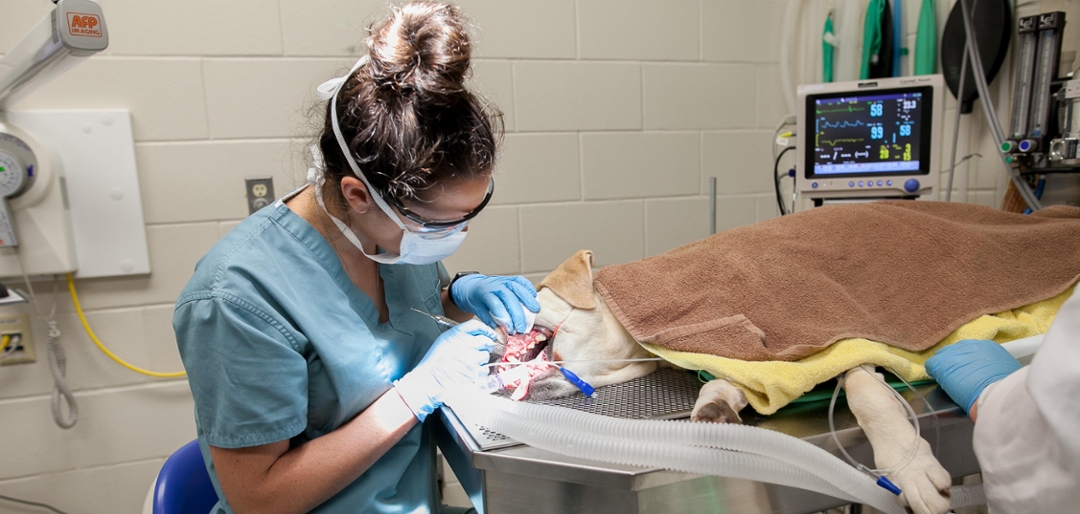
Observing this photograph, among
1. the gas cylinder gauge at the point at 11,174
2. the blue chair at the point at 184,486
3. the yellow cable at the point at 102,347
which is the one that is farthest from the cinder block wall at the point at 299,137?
the blue chair at the point at 184,486

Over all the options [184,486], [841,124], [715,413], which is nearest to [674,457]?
[715,413]

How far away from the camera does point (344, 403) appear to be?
0.88 m

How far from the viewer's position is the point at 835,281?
106 centimetres

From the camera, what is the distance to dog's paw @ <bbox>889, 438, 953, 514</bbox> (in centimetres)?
71

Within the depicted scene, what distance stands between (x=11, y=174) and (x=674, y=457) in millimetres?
1609

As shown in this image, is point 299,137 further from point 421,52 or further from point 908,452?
point 908,452

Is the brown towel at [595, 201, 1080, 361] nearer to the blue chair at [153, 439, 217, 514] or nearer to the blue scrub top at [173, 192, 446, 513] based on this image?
the blue scrub top at [173, 192, 446, 513]

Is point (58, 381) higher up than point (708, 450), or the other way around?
point (708, 450)

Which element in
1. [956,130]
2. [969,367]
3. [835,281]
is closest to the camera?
[969,367]

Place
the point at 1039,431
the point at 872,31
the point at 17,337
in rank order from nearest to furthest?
the point at 1039,431, the point at 17,337, the point at 872,31

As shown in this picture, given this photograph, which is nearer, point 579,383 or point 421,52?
point 421,52

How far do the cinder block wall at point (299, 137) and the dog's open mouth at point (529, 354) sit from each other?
0.80 m

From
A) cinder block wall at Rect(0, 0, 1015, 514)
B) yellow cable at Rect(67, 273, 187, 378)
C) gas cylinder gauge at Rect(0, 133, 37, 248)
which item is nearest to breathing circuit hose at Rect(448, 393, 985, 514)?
cinder block wall at Rect(0, 0, 1015, 514)

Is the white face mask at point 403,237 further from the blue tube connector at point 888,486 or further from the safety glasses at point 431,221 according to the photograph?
the blue tube connector at point 888,486
